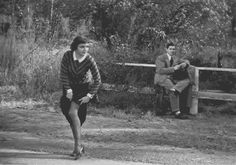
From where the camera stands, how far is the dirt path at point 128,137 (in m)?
6.17

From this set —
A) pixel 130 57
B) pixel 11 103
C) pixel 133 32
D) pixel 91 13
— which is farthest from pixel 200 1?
pixel 11 103

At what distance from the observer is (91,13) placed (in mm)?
16344

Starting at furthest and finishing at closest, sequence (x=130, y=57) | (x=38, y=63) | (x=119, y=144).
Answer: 1. (x=38, y=63)
2. (x=130, y=57)
3. (x=119, y=144)

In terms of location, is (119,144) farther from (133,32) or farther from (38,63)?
(133,32)

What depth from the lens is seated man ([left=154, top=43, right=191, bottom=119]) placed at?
928 centimetres

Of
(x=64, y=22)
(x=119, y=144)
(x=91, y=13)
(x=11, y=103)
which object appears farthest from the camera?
(x=91, y=13)

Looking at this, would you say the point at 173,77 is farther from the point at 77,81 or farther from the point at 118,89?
the point at 77,81

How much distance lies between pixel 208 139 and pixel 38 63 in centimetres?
576

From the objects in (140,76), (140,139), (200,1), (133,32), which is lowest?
(140,139)

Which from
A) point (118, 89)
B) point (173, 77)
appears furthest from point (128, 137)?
point (118, 89)

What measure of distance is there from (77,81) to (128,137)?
1.91m

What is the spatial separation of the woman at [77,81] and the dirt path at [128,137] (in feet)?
1.52

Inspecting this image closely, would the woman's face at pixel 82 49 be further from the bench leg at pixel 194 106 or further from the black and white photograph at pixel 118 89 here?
the bench leg at pixel 194 106

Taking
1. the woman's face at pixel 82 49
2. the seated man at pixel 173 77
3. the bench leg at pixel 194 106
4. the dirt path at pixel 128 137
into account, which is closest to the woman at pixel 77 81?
the woman's face at pixel 82 49
